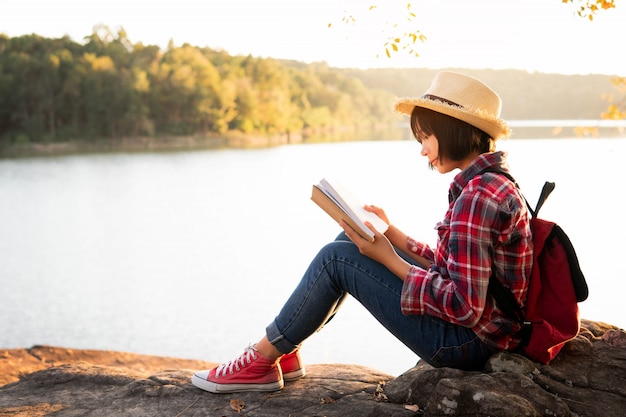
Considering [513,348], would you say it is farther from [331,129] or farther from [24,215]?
[331,129]

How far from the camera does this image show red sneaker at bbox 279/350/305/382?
8.43 feet

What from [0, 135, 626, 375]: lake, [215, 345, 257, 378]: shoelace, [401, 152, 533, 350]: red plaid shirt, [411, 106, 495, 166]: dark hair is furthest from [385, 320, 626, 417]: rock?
[0, 135, 626, 375]: lake

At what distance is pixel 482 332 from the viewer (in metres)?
1.97

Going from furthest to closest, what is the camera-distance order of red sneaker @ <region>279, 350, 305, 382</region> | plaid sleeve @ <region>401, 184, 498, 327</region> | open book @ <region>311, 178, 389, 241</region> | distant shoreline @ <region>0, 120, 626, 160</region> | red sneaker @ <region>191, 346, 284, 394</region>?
1. distant shoreline @ <region>0, 120, 626, 160</region>
2. red sneaker @ <region>279, 350, 305, 382</region>
3. red sneaker @ <region>191, 346, 284, 394</region>
4. open book @ <region>311, 178, 389, 241</region>
5. plaid sleeve @ <region>401, 184, 498, 327</region>

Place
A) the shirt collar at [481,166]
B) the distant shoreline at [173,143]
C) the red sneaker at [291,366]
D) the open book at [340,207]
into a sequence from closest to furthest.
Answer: the shirt collar at [481,166], the open book at [340,207], the red sneaker at [291,366], the distant shoreline at [173,143]

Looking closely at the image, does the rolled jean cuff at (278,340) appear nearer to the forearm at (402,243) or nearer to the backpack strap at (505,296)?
the forearm at (402,243)

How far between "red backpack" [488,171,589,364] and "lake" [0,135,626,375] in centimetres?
177

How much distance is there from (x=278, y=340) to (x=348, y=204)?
0.62 m

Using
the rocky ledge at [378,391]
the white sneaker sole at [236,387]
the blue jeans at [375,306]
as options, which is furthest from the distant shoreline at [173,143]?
the blue jeans at [375,306]

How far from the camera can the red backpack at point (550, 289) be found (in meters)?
1.90

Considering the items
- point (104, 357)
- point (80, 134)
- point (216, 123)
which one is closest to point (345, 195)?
point (104, 357)

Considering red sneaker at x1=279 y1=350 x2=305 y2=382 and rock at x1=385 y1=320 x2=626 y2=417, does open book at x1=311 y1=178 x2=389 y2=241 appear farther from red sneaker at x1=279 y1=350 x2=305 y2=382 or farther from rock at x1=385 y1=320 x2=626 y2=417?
red sneaker at x1=279 y1=350 x2=305 y2=382

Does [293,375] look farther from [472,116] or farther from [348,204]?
[472,116]

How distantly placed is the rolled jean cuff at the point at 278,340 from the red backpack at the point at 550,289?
77 cm
